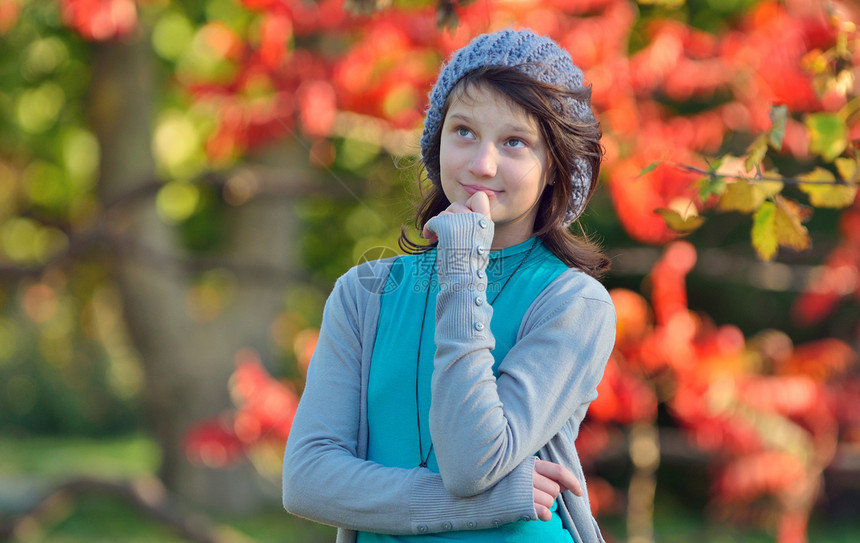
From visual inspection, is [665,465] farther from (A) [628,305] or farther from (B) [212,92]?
(B) [212,92]

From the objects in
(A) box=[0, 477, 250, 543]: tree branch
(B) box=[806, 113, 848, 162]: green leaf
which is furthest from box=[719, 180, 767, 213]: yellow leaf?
(A) box=[0, 477, 250, 543]: tree branch

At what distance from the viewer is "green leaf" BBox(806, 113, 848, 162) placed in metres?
2.02

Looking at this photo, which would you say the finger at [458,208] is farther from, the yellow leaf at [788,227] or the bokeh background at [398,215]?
the yellow leaf at [788,227]

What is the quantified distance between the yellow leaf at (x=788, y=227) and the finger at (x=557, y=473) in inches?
29.1

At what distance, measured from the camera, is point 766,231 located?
182 centimetres

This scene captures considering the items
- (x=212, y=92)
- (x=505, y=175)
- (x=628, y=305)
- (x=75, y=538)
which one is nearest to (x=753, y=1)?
(x=628, y=305)

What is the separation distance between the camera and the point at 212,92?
186 inches

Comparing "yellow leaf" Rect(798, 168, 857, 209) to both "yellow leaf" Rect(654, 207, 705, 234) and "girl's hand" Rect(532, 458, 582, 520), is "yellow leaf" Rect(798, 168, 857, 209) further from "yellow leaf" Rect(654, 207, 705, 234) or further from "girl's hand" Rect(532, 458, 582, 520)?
"girl's hand" Rect(532, 458, 582, 520)

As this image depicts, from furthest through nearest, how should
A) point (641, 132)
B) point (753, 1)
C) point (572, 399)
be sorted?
1. point (753, 1)
2. point (641, 132)
3. point (572, 399)

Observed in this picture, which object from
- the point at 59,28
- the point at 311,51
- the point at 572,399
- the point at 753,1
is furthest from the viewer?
the point at 59,28

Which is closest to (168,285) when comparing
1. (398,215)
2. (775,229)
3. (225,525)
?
(225,525)

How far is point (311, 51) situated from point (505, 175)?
12.8ft

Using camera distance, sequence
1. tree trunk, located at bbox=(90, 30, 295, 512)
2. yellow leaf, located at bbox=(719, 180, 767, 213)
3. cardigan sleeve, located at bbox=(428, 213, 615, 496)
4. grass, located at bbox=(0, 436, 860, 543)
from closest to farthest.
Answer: cardigan sleeve, located at bbox=(428, 213, 615, 496), yellow leaf, located at bbox=(719, 180, 767, 213), grass, located at bbox=(0, 436, 860, 543), tree trunk, located at bbox=(90, 30, 295, 512)

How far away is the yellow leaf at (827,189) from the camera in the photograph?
75.8 inches
